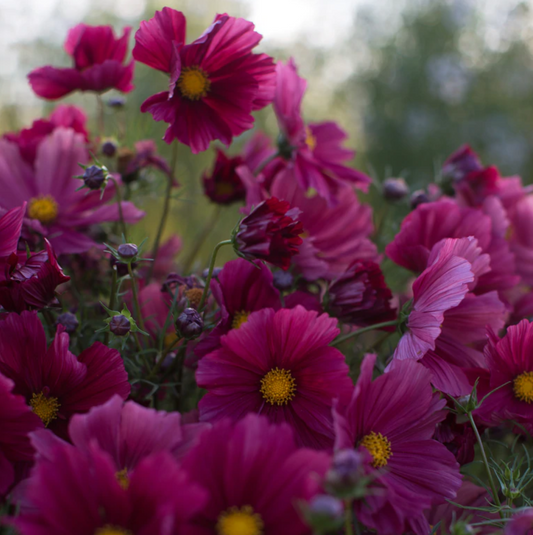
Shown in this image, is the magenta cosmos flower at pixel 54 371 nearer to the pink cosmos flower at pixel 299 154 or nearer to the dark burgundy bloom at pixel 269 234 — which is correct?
the dark burgundy bloom at pixel 269 234

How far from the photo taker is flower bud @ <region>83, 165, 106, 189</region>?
469 mm

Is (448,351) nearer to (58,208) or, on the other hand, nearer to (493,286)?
(493,286)

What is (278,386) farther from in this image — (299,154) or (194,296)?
(299,154)

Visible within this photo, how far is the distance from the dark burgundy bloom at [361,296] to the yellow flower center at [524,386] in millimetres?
105

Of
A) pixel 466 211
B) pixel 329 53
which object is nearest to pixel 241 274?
pixel 466 211

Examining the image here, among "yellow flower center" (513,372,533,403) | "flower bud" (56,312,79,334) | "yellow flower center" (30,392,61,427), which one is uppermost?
"flower bud" (56,312,79,334)

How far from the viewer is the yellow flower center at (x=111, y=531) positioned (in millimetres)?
266

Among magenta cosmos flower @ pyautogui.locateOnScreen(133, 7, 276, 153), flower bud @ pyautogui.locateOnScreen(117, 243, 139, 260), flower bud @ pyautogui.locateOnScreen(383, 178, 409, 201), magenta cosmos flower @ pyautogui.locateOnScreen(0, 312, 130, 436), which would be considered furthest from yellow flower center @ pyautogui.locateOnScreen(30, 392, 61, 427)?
Answer: flower bud @ pyautogui.locateOnScreen(383, 178, 409, 201)

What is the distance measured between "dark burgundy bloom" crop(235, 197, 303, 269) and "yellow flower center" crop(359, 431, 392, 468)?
127 mm

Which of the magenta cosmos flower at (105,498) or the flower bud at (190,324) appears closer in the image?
the magenta cosmos flower at (105,498)

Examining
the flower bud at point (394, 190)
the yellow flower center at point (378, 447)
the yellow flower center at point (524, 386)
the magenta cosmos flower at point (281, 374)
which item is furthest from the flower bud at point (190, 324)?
the flower bud at point (394, 190)

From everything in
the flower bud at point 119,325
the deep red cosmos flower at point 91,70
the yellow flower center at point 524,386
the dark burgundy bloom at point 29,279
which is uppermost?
the deep red cosmos flower at point 91,70

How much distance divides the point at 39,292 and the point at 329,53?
3.40 meters

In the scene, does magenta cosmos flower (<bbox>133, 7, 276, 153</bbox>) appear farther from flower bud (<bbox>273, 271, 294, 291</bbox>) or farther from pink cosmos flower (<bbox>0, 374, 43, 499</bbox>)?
pink cosmos flower (<bbox>0, 374, 43, 499</bbox>)
